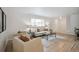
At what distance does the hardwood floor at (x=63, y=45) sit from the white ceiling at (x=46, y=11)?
59cm

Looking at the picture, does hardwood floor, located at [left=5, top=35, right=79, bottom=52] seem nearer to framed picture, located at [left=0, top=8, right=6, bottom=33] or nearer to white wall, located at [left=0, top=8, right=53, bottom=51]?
white wall, located at [left=0, top=8, right=53, bottom=51]

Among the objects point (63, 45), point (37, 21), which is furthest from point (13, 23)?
point (63, 45)

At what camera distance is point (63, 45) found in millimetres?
2148

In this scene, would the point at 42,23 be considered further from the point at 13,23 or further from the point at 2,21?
the point at 2,21

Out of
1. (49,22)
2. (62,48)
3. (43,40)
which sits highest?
(49,22)

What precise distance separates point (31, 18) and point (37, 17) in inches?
5.8

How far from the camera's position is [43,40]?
7.38ft

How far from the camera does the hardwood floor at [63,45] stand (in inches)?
79.8

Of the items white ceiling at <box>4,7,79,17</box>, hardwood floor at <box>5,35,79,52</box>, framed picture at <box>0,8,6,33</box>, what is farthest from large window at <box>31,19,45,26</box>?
framed picture at <box>0,8,6,33</box>

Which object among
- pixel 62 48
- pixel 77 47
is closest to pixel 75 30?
pixel 77 47

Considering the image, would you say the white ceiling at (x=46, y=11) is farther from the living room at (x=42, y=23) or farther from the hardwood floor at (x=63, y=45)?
the hardwood floor at (x=63, y=45)

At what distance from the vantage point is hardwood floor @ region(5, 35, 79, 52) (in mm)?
2027

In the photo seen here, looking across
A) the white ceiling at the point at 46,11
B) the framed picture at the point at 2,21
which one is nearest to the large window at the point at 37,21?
the white ceiling at the point at 46,11
